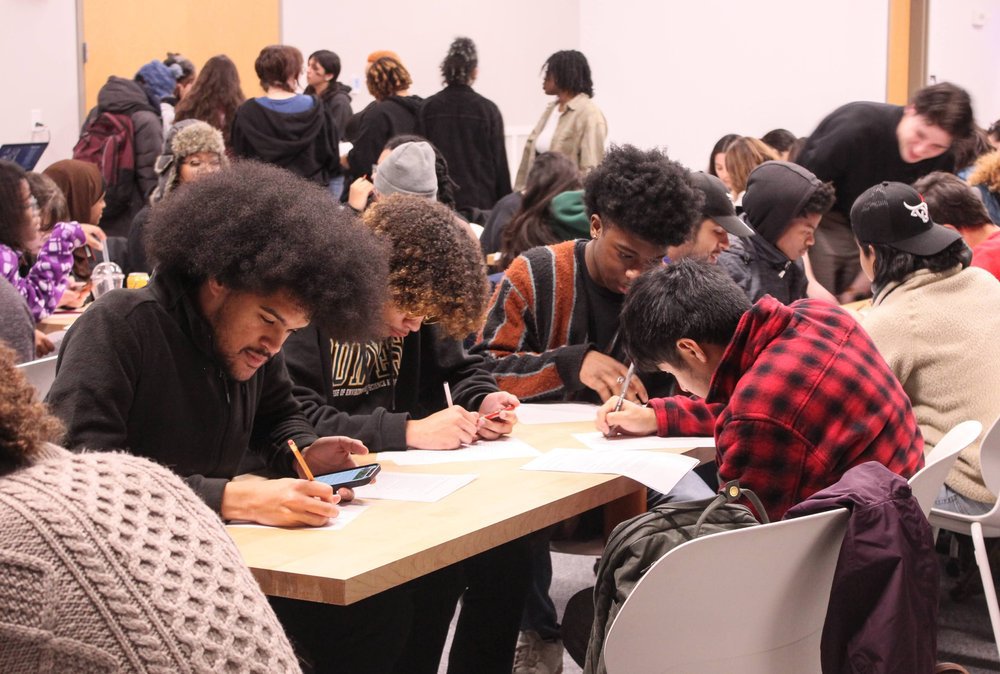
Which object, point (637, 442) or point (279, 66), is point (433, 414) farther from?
point (279, 66)

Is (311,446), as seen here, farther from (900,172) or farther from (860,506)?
(900,172)

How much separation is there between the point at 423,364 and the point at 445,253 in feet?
1.60

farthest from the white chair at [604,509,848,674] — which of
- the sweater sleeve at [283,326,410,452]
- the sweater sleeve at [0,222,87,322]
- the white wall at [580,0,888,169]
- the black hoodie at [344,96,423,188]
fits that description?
the white wall at [580,0,888,169]

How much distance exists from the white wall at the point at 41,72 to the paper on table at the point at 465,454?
5.50 metres

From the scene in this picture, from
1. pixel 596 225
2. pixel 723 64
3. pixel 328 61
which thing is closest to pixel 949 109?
pixel 596 225

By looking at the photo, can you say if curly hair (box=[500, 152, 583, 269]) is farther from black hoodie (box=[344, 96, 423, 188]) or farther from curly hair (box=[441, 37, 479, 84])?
curly hair (box=[441, 37, 479, 84])

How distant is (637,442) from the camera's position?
2684 millimetres

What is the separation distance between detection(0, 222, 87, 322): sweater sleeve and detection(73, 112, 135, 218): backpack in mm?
2248

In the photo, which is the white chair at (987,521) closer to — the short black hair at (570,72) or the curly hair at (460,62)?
the curly hair at (460,62)

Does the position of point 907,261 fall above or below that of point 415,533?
above

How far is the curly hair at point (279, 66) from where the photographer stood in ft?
21.0

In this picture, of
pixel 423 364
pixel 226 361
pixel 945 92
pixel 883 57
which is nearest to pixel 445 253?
pixel 423 364

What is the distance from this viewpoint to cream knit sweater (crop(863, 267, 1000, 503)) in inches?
119

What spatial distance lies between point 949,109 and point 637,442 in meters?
2.64
